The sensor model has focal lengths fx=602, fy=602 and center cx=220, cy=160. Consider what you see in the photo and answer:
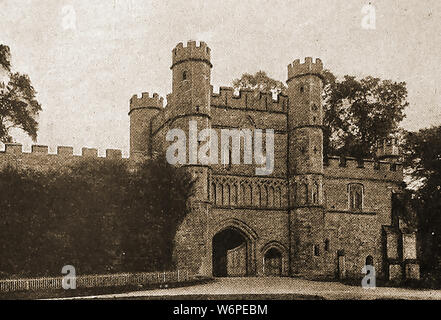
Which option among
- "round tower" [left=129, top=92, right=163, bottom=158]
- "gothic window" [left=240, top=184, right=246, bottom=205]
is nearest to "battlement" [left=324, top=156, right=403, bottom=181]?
"gothic window" [left=240, top=184, right=246, bottom=205]

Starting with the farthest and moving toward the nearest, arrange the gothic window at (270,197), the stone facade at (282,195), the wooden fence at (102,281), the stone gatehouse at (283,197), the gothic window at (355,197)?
the gothic window at (355,197)
the gothic window at (270,197)
the stone gatehouse at (283,197)
the stone facade at (282,195)
the wooden fence at (102,281)

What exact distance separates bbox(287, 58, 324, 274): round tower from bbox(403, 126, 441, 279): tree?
252 inches

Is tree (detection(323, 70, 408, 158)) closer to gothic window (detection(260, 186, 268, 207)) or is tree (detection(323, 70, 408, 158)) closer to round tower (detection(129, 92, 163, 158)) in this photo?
gothic window (detection(260, 186, 268, 207))

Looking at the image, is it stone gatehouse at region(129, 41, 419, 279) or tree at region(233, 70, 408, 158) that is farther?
tree at region(233, 70, 408, 158)

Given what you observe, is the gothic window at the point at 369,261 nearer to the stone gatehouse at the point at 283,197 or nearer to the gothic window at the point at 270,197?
the stone gatehouse at the point at 283,197

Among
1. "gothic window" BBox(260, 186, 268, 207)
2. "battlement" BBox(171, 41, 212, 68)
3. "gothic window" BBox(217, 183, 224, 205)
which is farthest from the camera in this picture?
"gothic window" BBox(260, 186, 268, 207)

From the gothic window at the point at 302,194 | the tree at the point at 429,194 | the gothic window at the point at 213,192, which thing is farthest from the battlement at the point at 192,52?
the tree at the point at 429,194

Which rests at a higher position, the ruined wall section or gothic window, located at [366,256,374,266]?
the ruined wall section

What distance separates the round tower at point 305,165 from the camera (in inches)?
1198

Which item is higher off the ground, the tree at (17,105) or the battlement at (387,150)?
the tree at (17,105)

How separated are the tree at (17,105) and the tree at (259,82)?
1270cm

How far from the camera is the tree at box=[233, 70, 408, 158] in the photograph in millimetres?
37438
